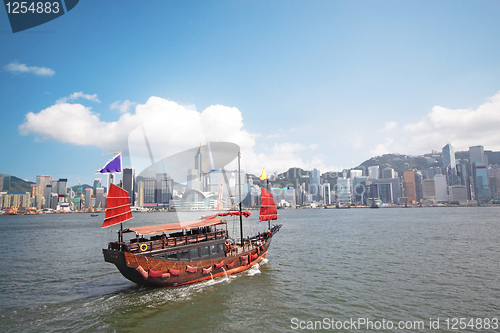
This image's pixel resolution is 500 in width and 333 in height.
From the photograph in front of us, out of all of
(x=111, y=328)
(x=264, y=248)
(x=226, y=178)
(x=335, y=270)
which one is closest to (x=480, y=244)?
(x=335, y=270)

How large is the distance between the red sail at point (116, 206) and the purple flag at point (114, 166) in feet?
4.52

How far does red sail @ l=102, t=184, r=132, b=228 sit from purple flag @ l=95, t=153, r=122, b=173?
138 cm

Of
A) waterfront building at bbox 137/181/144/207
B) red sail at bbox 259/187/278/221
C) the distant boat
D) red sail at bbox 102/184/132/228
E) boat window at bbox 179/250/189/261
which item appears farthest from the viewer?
waterfront building at bbox 137/181/144/207

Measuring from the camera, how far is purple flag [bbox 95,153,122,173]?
1762 cm

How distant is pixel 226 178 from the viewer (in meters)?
42.3

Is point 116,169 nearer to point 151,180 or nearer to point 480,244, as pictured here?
point 480,244

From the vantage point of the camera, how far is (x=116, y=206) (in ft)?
56.0

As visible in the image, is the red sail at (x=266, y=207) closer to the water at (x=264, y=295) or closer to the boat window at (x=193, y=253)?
the water at (x=264, y=295)

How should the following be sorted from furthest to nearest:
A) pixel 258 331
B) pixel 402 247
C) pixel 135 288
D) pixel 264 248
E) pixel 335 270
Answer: pixel 402 247 → pixel 264 248 → pixel 335 270 → pixel 135 288 → pixel 258 331

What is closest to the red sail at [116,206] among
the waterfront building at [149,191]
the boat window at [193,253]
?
the boat window at [193,253]

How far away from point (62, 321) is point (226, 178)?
1189 inches

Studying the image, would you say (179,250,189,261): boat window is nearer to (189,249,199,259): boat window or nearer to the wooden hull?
(189,249,199,259): boat window

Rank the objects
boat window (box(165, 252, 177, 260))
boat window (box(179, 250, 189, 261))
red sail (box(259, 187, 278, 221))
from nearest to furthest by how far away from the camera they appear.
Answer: boat window (box(165, 252, 177, 260)) < boat window (box(179, 250, 189, 261)) < red sail (box(259, 187, 278, 221))

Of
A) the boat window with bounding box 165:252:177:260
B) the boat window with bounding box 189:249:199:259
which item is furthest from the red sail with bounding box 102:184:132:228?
the boat window with bounding box 189:249:199:259
